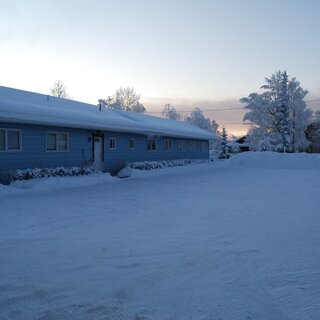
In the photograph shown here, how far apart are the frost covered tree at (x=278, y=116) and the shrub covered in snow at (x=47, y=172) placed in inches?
1417

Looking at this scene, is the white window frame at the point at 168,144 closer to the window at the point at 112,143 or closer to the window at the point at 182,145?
the window at the point at 182,145

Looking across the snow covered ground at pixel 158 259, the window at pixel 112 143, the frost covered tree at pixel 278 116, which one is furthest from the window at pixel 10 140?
the frost covered tree at pixel 278 116

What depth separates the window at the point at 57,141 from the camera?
1797 cm

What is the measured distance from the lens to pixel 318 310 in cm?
439

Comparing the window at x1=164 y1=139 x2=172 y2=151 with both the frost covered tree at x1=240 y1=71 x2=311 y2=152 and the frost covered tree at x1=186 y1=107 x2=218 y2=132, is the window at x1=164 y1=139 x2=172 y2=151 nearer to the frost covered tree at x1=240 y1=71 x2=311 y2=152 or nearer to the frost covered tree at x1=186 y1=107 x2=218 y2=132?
the frost covered tree at x1=240 y1=71 x2=311 y2=152

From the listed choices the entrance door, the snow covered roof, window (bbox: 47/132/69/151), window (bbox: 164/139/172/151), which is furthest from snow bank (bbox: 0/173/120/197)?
window (bbox: 164/139/172/151)

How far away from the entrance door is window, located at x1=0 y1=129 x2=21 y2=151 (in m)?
5.19

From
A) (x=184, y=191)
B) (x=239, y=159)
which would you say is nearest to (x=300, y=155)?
(x=239, y=159)

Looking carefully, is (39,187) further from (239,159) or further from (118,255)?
(239,159)

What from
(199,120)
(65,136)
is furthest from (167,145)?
(199,120)

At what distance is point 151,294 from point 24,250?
119 inches

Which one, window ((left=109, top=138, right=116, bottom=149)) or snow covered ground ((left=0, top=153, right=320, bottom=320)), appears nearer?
snow covered ground ((left=0, top=153, right=320, bottom=320))

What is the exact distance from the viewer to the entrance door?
21.0 metres

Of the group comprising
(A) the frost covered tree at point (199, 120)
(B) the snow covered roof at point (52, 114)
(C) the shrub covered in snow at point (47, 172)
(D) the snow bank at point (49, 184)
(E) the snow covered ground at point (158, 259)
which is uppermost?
(A) the frost covered tree at point (199, 120)
